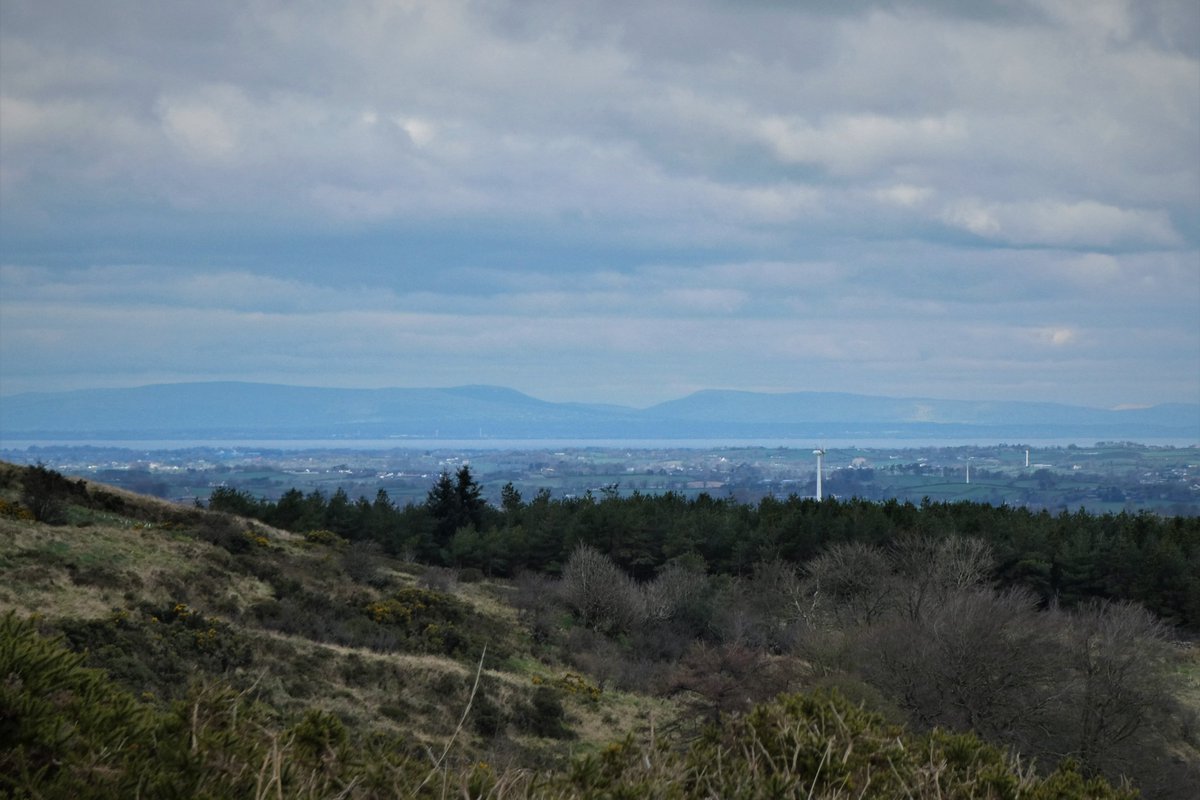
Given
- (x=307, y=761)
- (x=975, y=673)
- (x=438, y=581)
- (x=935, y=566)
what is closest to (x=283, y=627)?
(x=438, y=581)

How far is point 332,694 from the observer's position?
28.7m

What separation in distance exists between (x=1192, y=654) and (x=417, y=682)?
137 ft

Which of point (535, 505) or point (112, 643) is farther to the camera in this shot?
point (535, 505)

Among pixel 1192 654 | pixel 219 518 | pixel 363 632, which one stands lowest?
pixel 1192 654

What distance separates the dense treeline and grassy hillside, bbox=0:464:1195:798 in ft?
35.2

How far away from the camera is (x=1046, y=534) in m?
63.7

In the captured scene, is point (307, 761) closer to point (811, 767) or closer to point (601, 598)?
point (811, 767)

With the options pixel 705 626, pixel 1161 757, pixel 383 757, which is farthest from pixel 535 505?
pixel 383 757

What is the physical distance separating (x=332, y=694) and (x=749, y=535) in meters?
40.9

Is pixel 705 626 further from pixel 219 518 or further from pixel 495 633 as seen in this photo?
pixel 219 518

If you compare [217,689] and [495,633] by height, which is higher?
[217,689]

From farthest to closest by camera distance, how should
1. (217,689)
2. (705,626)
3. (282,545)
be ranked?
(705,626), (282,545), (217,689)

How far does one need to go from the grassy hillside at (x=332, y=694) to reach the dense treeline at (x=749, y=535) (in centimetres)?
1073

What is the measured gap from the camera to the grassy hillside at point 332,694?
4234 mm
